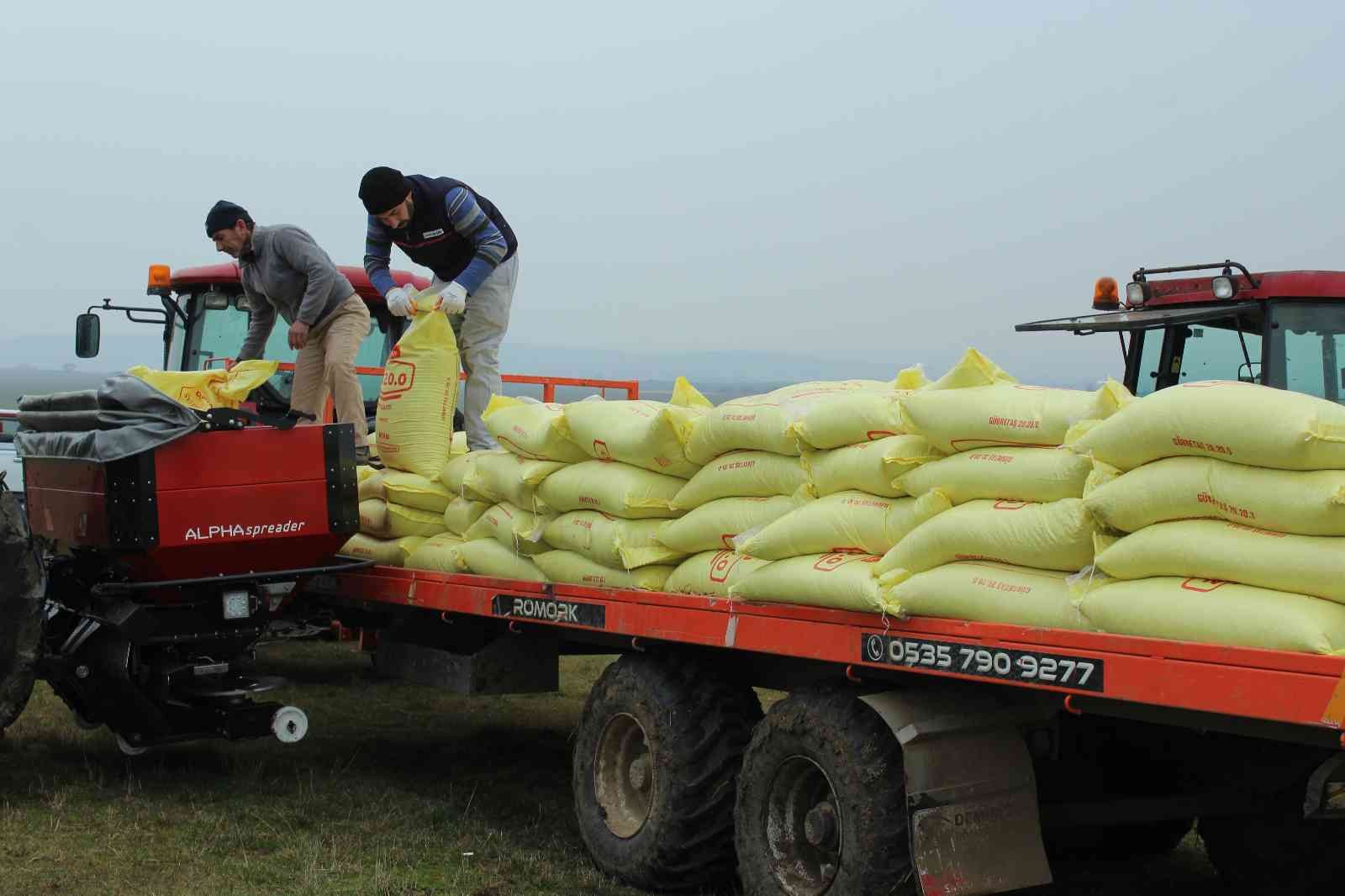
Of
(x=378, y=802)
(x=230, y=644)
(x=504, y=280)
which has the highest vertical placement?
(x=504, y=280)

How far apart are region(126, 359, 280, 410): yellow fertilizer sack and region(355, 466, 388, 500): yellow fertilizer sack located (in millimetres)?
612

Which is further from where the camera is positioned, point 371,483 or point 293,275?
point 293,275

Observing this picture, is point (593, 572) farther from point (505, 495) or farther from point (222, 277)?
point (222, 277)

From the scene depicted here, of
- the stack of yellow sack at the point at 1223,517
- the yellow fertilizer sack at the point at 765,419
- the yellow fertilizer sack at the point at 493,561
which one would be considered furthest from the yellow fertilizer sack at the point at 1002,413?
the yellow fertilizer sack at the point at 493,561

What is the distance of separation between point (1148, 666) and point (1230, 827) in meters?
2.00

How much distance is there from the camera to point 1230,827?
5.21 m

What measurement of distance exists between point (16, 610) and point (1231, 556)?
14.3ft

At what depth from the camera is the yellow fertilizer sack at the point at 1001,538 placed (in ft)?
13.1

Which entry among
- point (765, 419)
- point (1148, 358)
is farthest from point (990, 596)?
point (1148, 358)

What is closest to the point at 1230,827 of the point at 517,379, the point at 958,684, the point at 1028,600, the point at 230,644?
the point at 958,684

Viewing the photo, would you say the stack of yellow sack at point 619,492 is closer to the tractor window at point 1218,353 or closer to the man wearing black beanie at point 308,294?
the man wearing black beanie at point 308,294

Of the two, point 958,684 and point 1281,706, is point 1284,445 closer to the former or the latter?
point 1281,706

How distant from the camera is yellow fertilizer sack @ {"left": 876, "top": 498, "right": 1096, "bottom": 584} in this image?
3.99 m

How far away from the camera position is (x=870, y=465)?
15.4 ft
